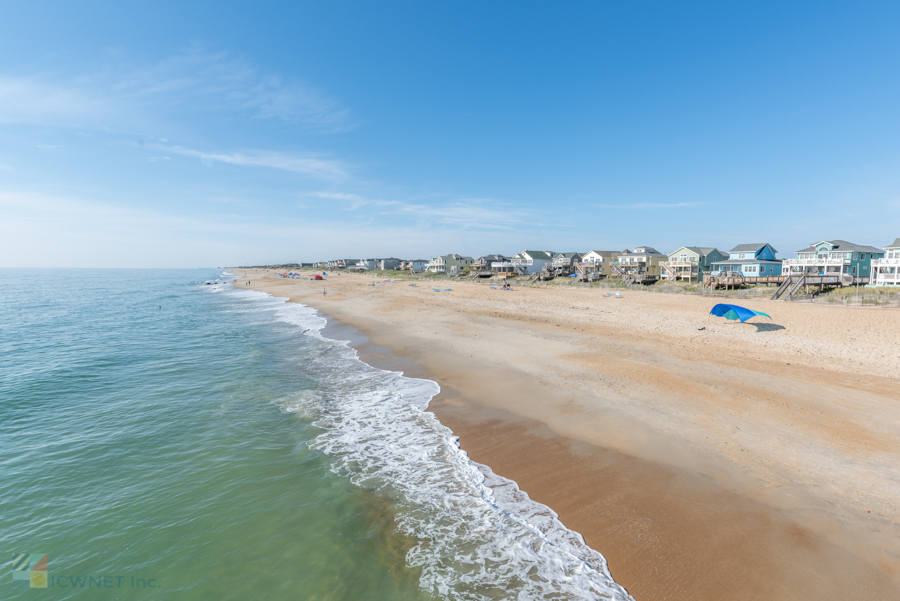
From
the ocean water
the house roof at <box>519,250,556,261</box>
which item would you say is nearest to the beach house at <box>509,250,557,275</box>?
the house roof at <box>519,250,556,261</box>

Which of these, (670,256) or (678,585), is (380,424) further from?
(670,256)

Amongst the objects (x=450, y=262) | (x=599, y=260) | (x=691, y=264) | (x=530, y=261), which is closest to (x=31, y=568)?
(x=691, y=264)

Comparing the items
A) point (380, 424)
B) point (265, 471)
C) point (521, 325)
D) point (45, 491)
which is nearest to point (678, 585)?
point (380, 424)

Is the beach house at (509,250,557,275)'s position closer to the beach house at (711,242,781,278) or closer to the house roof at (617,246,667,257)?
the house roof at (617,246,667,257)

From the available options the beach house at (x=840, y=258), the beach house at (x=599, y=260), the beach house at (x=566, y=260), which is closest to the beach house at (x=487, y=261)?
the beach house at (x=566, y=260)

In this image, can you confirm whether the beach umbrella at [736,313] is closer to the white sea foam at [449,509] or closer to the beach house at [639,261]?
the white sea foam at [449,509]

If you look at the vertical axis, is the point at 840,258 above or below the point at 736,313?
above

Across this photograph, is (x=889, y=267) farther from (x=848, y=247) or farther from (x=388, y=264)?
(x=388, y=264)
